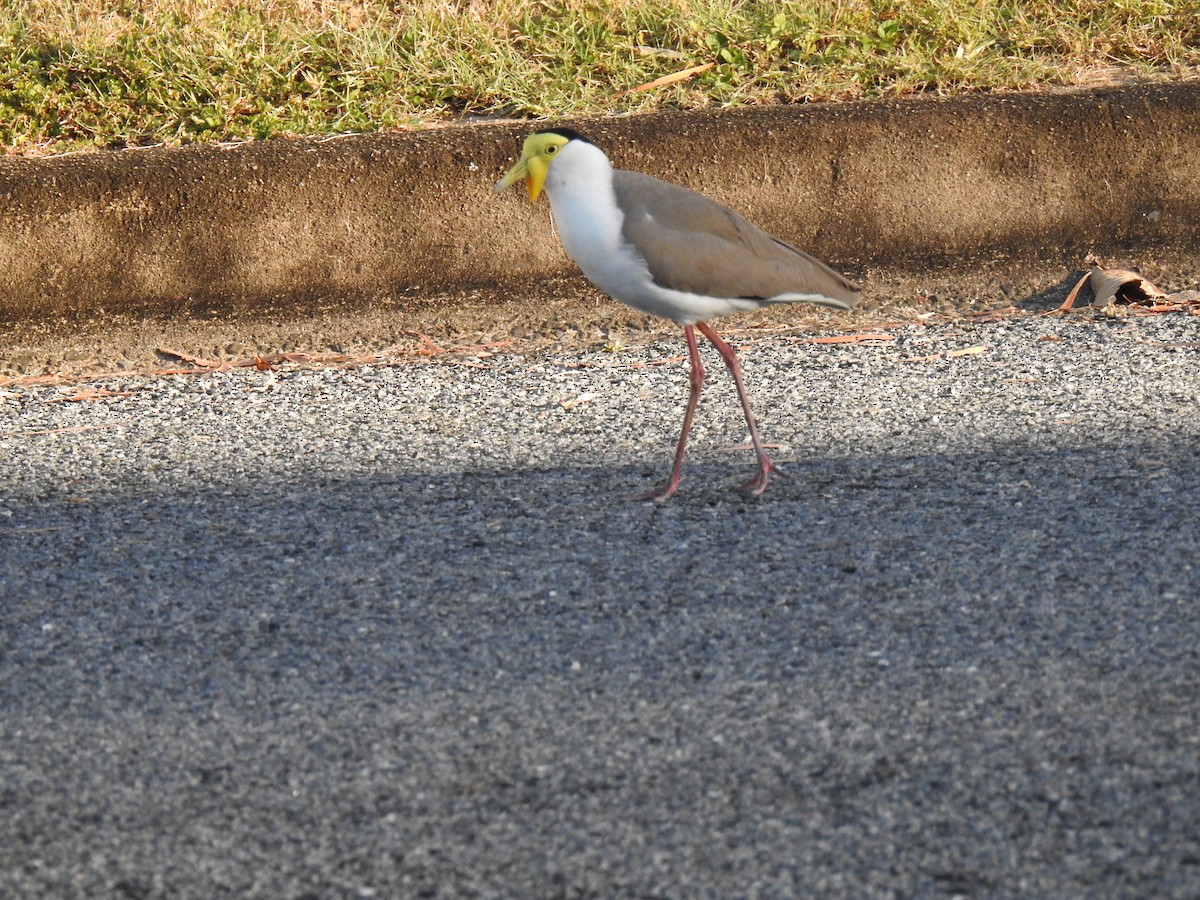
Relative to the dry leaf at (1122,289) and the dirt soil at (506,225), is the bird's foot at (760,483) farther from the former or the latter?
the dry leaf at (1122,289)

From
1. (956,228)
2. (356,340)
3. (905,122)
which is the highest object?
(905,122)

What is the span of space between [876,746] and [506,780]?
0.61m

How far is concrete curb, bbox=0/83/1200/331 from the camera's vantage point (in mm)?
4945

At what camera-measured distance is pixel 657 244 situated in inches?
134

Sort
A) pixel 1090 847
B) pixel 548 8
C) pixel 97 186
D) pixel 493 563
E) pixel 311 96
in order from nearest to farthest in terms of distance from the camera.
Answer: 1. pixel 1090 847
2. pixel 493 563
3. pixel 97 186
4. pixel 311 96
5. pixel 548 8

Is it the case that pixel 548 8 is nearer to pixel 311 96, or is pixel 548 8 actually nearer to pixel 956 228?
pixel 311 96

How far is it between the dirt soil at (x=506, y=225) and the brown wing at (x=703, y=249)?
1.41 m

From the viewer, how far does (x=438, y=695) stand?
8.43 feet

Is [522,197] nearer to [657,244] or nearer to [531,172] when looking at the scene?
[531,172]

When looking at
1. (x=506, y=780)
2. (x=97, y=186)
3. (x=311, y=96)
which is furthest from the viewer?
(x=311, y=96)

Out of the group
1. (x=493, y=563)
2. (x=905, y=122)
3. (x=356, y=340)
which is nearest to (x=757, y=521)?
(x=493, y=563)

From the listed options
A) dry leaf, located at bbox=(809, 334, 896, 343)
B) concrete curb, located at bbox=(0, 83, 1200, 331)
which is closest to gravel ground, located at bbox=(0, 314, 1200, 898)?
dry leaf, located at bbox=(809, 334, 896, 343)

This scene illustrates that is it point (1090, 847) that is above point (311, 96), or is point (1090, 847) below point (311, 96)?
below

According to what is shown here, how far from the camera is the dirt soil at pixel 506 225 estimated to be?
→ 4.94 m
